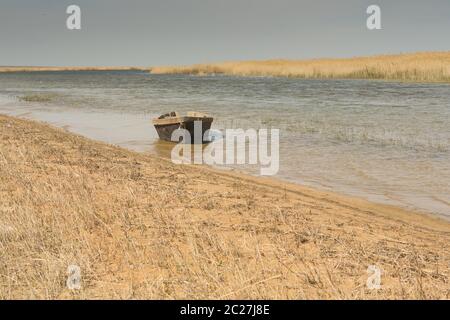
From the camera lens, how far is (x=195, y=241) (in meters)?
5.73

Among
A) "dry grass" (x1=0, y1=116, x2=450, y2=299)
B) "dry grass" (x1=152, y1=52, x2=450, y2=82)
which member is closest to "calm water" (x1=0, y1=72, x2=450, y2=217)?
"dry grass" (x1=0, y1=116, x2=450, y2=299)

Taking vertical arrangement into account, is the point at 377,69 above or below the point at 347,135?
above

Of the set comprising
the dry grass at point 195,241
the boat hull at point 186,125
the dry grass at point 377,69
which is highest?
the dry grass at point 377,69

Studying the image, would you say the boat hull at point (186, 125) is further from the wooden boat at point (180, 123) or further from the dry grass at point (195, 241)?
the dry grass at point (195, 241)

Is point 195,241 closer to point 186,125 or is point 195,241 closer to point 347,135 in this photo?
point 186,125

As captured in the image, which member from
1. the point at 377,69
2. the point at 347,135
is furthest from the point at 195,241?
the point at 377,69

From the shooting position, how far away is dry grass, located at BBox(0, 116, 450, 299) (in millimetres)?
4594

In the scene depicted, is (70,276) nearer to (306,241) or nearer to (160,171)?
(306,241)

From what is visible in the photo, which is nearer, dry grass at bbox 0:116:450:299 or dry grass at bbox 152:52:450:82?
dry grass at bbox 0:116:450:299

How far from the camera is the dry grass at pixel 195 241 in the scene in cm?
459

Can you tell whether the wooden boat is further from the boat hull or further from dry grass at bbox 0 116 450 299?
dry grass at bbox 0 116 450 299

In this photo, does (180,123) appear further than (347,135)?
No

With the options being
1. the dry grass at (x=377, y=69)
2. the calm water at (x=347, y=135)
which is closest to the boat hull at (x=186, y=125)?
the calm water at (x=347, y=135)

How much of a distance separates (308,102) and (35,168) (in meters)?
26.5
